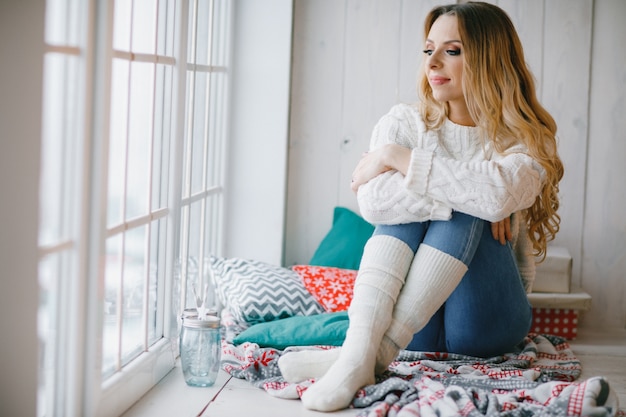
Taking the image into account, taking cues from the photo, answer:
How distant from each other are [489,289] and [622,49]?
1.52m

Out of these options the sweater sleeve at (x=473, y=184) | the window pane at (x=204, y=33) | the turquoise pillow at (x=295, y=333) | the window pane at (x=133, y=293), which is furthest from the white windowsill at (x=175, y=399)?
the window pane at (x=204, y=33)

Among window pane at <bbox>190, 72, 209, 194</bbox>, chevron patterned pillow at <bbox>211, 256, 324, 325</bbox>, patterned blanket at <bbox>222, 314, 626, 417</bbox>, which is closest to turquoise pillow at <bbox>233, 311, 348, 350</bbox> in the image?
patterned blanket at <bbox>222, 314, 626, 417</bbox>

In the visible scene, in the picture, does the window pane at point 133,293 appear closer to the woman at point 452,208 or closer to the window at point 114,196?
the window at point 114,196

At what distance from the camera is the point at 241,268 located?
300cm

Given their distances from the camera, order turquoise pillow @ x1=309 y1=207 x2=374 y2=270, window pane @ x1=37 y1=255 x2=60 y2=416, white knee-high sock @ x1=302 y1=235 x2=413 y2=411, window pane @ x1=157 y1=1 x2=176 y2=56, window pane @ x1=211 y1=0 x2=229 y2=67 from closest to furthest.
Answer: window pane @ x1=37 y1=255 x2=60 y2=416 → white knee-high sock @ x1=302 y1=235 x2=413 y2=411 → window pane @ x1=157 y1=1 x2=176 y2=56 → window pane @ x1=211 y1=0 x2=229 y2=67 → turquoise pillow @ x1=309 y1=207 x2=374 y2=270

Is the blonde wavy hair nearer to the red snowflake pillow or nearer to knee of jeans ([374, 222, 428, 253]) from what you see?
knee of jeans ([374, 222, 428, 253])

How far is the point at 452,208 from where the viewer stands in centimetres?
221

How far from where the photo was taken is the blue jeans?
220 cm

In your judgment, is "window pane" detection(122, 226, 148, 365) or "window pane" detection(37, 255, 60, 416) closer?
"window pane" detection(37, 255, 60, 416)

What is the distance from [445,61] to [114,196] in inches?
41.3

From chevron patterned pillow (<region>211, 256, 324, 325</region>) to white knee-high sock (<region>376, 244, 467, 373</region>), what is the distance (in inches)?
28.1

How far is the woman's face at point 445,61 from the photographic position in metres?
2.45

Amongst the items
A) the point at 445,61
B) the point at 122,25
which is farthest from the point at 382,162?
the point at 122,25

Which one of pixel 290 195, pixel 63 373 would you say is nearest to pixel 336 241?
pixel 290 195
